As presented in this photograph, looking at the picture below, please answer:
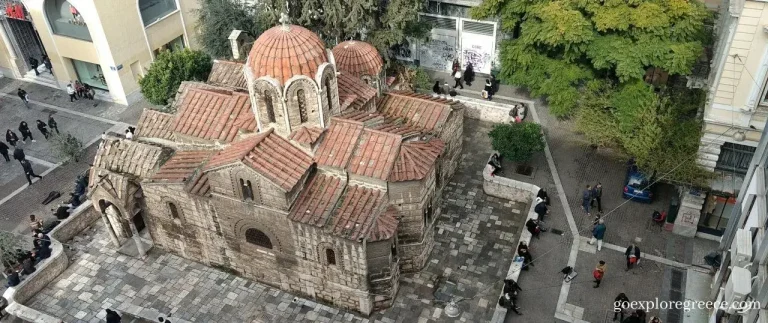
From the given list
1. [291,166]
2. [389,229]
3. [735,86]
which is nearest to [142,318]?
[291,166]

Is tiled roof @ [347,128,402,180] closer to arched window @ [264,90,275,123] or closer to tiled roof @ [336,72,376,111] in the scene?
tiled roof @ [336,72,376,111]

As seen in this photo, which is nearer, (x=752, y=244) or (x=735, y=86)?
(x=752, y=244)

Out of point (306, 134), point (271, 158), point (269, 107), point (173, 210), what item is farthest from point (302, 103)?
point (173, 210)

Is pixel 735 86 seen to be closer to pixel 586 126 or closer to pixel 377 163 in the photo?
pixel 586 126

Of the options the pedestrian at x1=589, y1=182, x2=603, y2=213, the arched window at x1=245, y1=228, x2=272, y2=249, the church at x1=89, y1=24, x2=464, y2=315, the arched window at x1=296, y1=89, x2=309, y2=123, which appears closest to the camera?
the church at x1=89, y1=24, x2=464, y2=315

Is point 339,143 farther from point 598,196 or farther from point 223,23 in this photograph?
point 223,23

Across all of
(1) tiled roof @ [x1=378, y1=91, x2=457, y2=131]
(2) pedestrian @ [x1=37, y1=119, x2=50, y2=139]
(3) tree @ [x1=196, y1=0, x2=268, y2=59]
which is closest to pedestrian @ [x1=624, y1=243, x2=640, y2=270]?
(1) tiled roof @ [x1=378, y1=91, x2=457, y2=131]

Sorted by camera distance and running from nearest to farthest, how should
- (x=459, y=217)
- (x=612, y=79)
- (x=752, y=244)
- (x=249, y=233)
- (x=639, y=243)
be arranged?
1. (x=752, y=244)
2. (x=249, y=233)
3. (x=639, y=243)
4. (x=459, y=217)
5. (x=612, y=79)
